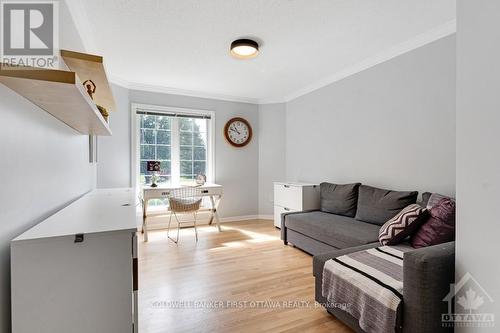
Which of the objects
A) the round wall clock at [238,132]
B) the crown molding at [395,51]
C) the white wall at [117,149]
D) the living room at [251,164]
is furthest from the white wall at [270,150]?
the white wall at [117,149]

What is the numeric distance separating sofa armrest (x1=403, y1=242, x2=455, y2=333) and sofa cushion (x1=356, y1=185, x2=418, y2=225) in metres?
1.22

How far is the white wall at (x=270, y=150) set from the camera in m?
4.85

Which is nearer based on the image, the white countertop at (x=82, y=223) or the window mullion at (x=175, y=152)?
the white countertop at (x=82, y=223)

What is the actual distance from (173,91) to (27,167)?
3497 mm

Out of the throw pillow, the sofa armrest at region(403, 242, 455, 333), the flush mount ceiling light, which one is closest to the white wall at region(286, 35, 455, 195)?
the throw pillow

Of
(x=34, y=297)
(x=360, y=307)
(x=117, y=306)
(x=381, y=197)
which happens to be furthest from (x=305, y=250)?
(x=34, y=297)

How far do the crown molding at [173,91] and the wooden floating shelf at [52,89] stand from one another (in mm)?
2688

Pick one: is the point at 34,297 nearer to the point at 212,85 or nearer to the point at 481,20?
the point at 481,20

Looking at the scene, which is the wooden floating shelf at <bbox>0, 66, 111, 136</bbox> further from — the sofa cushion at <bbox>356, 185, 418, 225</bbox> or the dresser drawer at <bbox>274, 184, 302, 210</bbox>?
the dresser drawer at <bbox>274, 184, 302, 210</bbox>

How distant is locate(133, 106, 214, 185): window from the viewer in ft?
13.6

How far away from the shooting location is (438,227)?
1.81 metres

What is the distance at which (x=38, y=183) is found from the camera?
3.93 ft

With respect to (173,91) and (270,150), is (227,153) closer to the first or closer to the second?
(270,150)

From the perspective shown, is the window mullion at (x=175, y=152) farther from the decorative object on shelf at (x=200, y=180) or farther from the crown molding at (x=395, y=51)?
the crown molding at (x=395, y=51)
